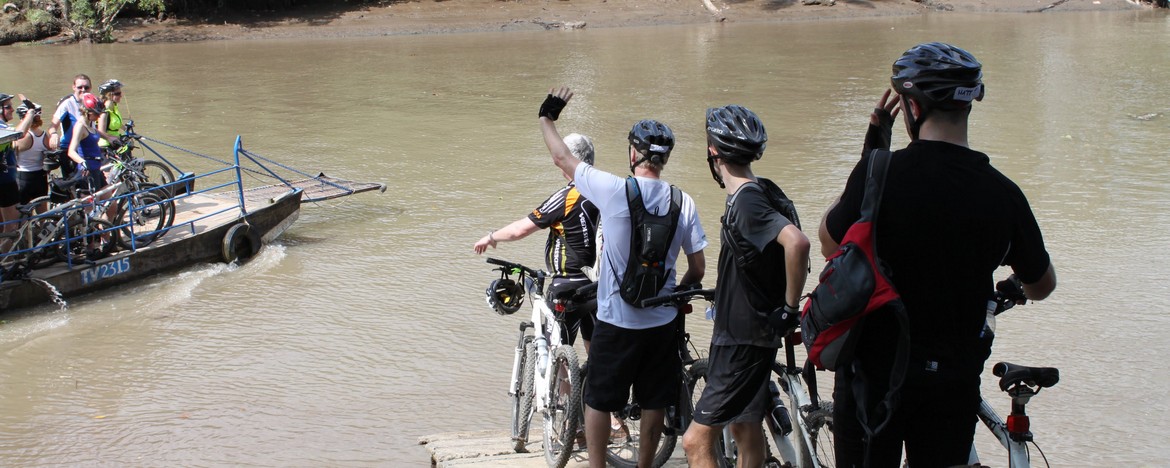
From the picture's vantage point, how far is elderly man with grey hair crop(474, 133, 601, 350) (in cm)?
466

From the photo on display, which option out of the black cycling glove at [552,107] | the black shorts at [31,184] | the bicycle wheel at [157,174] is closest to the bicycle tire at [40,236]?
the black shorts at [31,184]

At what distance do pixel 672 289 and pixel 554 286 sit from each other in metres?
0.81

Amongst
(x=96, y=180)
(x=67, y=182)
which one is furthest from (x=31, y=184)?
(x=96, y=180)

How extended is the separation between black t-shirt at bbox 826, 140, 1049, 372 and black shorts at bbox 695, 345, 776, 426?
2.63 ft

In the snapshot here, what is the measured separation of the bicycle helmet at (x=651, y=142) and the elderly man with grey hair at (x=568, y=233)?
0.62m

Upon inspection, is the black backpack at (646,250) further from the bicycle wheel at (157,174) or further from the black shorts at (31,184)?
the bicycle wheel at (157,174)

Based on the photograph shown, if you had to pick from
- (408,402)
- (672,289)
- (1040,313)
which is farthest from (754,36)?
(672,289)

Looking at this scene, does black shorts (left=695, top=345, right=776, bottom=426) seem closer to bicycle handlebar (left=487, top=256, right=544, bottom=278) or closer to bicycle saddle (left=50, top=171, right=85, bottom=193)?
bicycle handlebar (left=487, top=256, right=544, bottom=278)

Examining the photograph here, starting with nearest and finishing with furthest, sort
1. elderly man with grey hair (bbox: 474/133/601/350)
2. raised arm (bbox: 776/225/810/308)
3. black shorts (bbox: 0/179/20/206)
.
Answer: raised arm (bbox: 776/225/810/308) < elderly man with grey hair (bbox: 474/133/601/350) < black shorts (bbox: 0/179/20/206)

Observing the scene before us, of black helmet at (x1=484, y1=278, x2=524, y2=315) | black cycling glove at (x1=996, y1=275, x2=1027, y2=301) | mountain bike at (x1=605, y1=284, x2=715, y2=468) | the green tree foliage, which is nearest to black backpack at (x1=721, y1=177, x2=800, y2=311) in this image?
mountain bike at (x1=605, y1=284, x2=715, y2=468)

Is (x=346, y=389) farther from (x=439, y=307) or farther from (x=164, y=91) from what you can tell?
(x=164, y=91)

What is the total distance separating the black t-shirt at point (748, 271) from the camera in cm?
341

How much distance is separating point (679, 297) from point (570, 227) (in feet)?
3.11

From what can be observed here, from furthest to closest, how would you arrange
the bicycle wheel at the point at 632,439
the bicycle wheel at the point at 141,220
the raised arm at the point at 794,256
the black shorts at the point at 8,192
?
the bicycle wheel at the point at 141,220, the black shorts at the point at 8,192, the bicycle wheel at the point at 632,439, the raised arm at the point at 794,256
